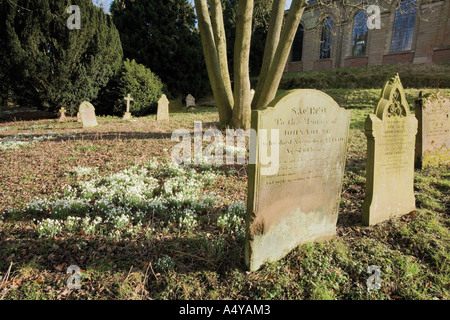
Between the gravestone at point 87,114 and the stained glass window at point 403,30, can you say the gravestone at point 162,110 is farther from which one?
the stained glass window at point 403,30

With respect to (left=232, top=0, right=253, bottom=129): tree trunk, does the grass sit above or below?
below

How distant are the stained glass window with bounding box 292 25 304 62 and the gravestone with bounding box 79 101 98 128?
2331 centimetres

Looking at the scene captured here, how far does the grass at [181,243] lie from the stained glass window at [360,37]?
2142 centimetres

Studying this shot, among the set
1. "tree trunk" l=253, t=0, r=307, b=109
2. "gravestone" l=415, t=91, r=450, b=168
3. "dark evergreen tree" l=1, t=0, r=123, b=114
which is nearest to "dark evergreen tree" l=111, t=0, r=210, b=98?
"dark evergreen tree" l=1, t=0, r=123, b=114

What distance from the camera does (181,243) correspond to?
321 centimetres

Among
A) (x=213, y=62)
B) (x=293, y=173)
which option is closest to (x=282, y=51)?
(x=213, y=62)

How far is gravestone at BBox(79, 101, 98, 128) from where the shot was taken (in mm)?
10141

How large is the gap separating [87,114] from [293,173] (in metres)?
9.82

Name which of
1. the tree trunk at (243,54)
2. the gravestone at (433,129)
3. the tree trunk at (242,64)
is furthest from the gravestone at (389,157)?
the tree trunk at (242,64)

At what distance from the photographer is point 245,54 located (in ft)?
24.5

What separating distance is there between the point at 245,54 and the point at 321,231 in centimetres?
575

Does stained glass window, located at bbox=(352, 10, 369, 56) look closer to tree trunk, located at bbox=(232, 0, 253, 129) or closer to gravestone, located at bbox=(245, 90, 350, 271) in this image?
tree trunk, located at bbox=(232, 0, 253, 129)

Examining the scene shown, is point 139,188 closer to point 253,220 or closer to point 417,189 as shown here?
point 253,220
